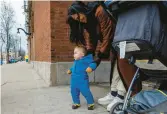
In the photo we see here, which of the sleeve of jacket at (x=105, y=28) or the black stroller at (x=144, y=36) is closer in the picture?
the black stroller at (x=144, y=36)

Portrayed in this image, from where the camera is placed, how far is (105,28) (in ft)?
13.1

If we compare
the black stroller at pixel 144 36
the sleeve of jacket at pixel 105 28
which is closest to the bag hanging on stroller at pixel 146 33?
the black stroller at pixel 144 36

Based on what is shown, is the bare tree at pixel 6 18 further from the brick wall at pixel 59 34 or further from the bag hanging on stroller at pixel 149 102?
the bag hanging on stroller at pixel 149 102

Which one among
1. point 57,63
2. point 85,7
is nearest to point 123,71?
point 85,7

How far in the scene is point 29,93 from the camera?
6160 millimetres

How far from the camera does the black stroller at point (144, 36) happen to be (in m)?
2.79

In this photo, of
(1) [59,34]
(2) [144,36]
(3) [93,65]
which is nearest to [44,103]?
(3) [93,65]

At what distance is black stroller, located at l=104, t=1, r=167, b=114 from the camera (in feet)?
9.17

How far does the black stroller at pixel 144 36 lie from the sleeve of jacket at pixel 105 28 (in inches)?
29.8

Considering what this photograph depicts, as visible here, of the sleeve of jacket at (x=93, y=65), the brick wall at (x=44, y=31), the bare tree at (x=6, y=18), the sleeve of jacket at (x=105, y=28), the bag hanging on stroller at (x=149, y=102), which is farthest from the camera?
the bare tree at (x=6, y=18)

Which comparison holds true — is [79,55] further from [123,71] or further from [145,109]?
[145,109]

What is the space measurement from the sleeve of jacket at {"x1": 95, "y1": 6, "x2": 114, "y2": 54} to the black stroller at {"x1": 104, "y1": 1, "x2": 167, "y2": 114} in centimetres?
76

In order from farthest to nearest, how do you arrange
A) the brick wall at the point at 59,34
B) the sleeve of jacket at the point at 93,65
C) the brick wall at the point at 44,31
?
the brick wall at the point at 44,31, the brick wall at the point at 59,34, the sleeve of jacket at the point at 93,65

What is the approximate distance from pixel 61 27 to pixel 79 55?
9.11 feet
